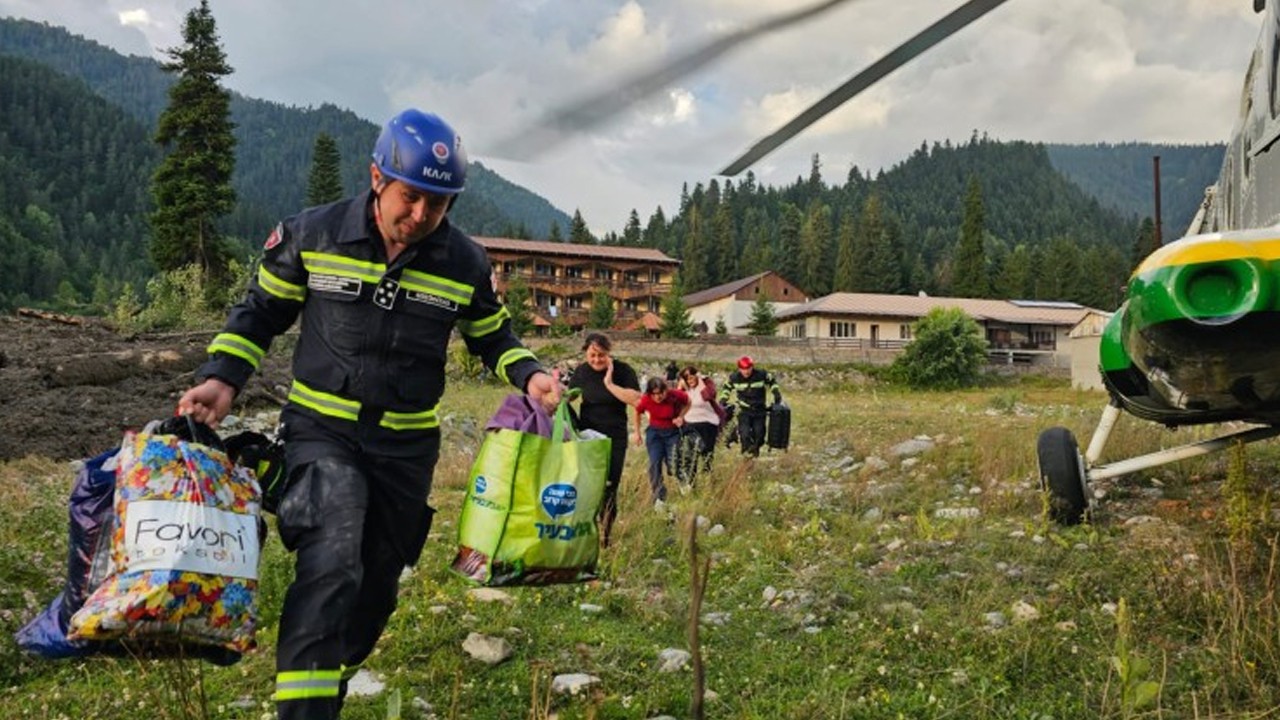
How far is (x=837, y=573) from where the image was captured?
18.5ft

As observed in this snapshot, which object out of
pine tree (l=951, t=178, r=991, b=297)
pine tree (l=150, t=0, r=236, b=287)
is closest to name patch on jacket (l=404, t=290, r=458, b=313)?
pine tree (l=150, t=0, r=236, b=287)

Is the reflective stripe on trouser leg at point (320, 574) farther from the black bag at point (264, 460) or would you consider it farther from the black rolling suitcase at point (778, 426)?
the black rolling suitcase at point (778, 426)

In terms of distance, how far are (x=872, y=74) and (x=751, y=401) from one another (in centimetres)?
1020

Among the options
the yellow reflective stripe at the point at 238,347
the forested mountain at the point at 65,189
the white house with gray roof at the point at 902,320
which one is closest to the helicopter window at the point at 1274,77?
the yellow reflective stripe at the point at 238,347

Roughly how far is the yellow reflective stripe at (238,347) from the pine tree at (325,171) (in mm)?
54579

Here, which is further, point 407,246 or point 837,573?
point 837,573

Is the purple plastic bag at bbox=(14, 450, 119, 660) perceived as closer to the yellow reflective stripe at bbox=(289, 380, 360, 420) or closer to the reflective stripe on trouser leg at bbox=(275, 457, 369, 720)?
the reflective stripe on trouser leg at bbox=(275, 457, 369, 720)

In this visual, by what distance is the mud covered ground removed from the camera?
11.3 meters

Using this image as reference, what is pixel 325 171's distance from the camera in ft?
184

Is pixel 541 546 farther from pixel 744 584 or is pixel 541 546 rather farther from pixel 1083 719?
pixel 744 584

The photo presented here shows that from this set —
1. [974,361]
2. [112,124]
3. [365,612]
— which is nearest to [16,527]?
[365,612]

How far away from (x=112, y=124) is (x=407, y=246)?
592 ft

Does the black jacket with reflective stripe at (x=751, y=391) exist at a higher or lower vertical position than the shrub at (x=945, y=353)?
lower

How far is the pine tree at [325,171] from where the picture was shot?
55000 mm
